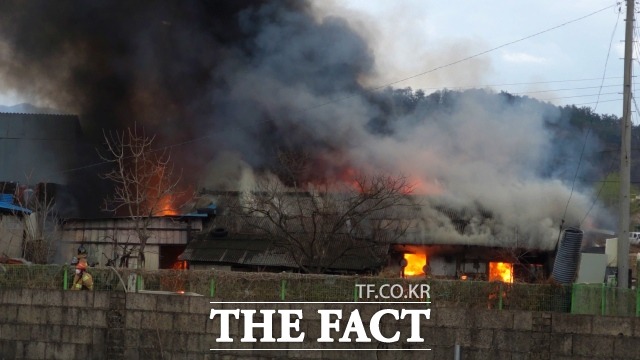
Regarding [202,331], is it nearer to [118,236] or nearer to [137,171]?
[118,236]

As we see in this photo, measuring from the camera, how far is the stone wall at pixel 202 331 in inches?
643

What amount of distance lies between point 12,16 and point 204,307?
95.6 ft

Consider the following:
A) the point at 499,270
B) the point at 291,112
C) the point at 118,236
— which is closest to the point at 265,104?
the point at 291,112

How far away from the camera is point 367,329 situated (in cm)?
1778

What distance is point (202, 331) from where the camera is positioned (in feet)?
60.3

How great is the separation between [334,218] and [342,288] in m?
10.5

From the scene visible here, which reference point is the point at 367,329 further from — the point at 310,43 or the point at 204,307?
the point at 310,43

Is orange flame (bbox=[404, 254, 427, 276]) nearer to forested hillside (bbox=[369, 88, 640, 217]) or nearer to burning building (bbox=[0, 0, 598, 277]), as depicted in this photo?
burning building (bbox=[0, 0, 598, 277])

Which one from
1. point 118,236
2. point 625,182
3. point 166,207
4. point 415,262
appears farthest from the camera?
point 166,207

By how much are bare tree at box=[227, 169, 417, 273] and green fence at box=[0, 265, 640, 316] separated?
7975 mm

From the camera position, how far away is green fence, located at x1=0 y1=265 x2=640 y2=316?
16531mm

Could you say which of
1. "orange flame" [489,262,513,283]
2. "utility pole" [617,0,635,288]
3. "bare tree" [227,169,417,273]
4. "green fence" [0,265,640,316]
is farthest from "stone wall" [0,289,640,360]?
"orange flame" [489,262,513,283]

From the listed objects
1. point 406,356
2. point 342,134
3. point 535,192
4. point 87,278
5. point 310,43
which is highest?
point 310,43

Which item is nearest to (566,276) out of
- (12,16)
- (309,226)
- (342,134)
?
(309,226)
